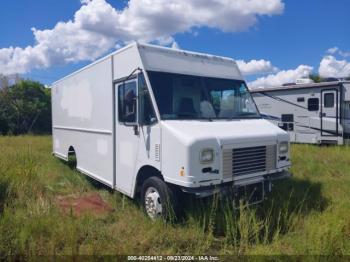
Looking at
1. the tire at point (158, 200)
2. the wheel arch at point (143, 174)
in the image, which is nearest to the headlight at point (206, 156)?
the tire at point (158, 200)

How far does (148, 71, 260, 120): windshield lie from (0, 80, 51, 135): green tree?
2284cm

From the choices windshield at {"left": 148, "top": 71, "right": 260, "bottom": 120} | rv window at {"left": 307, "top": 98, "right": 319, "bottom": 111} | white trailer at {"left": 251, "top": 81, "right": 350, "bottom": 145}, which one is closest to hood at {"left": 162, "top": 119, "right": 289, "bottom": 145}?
windshield at {"left": 148, "top": 71, "right": 260, "bottom": 120}

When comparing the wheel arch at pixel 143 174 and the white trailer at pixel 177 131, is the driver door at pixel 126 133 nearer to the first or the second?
the white trailer at pixel 177 131

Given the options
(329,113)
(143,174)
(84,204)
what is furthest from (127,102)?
(329,113)

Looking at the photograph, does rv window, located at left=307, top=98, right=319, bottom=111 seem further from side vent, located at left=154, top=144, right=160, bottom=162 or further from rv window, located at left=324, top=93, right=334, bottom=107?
side vent, located at left=154, top=144, right=160, bottom=162

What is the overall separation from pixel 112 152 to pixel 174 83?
2039 mm

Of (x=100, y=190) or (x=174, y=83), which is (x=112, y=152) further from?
(x=174, y=83)

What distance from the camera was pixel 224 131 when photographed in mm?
4859

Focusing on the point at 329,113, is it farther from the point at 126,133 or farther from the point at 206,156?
the point at 206,156

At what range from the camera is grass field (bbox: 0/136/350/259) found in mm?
3951

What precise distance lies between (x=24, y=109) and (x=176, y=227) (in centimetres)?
2506

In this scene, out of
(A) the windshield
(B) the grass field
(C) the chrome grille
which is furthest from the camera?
(A) the windshield

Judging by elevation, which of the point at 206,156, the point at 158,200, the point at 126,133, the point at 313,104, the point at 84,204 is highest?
the point at 313,104

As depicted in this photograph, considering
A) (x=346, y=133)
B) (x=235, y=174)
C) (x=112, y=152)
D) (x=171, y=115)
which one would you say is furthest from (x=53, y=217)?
(x=346, y=133)
